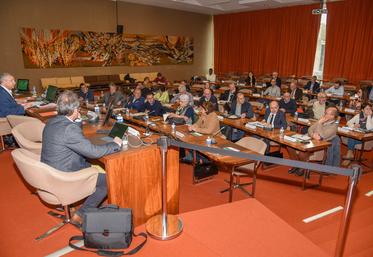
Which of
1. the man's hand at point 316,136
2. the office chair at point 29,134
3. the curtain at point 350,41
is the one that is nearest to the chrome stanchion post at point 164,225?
the office chair at point 29,134

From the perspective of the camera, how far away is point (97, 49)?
12711 mm

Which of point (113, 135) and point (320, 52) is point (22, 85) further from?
point (320, 52)

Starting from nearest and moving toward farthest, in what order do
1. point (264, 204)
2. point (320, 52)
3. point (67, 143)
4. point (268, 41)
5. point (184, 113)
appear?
point (67, 143) < point (264, 204) < point (184, 113) < point (320, 52) < point (268, 41)

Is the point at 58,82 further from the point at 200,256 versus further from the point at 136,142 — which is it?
the point at 200,256

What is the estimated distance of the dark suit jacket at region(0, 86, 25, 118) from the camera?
5434 millimetres

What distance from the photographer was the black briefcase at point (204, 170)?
498cm

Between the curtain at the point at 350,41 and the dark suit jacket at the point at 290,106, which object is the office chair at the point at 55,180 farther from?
the curtain at the point at 350,41

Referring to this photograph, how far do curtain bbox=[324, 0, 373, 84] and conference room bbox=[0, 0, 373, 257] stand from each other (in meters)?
0.04

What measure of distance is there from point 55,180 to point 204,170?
9.18 ft

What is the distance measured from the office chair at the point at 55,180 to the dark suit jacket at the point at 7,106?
10.2 ft

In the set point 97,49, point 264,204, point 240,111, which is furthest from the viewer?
point 97,49

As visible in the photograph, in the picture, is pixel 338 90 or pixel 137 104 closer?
pixel 137 104

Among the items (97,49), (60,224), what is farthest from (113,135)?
(97,49)

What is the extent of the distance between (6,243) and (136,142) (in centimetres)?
176
